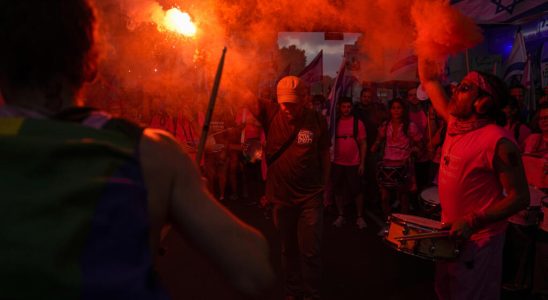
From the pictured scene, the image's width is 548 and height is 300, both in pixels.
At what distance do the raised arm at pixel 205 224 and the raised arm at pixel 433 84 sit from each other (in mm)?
2798

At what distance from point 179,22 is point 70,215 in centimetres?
398

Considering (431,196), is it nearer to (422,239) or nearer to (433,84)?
(433,84)

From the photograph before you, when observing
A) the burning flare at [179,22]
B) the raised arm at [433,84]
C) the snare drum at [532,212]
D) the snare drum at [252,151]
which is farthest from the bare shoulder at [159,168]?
the snare drum at [532,212]

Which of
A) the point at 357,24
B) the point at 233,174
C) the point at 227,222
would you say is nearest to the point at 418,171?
the point at 357,24

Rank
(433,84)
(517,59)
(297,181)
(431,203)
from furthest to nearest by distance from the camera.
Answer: (517,59)
(431,203)
(297,181)
(433,84)

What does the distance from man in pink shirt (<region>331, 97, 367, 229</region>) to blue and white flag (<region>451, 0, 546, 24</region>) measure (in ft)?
11.9

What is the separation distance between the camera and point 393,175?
6.71 metres

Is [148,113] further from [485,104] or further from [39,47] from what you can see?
[39,47]

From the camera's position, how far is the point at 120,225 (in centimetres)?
97

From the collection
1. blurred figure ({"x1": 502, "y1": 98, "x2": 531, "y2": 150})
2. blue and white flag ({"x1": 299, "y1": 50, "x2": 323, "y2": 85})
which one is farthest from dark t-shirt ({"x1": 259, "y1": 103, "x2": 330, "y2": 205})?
blue and white flag ({"x1": 299, "y1": 50, "x2": 323, "y2": 85})

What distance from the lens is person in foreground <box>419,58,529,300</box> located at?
2645mm

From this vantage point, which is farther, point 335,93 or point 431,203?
point 335,93

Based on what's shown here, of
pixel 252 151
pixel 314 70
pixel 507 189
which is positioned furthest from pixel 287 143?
pixel 314 70

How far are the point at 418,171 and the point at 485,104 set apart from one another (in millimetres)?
5051
